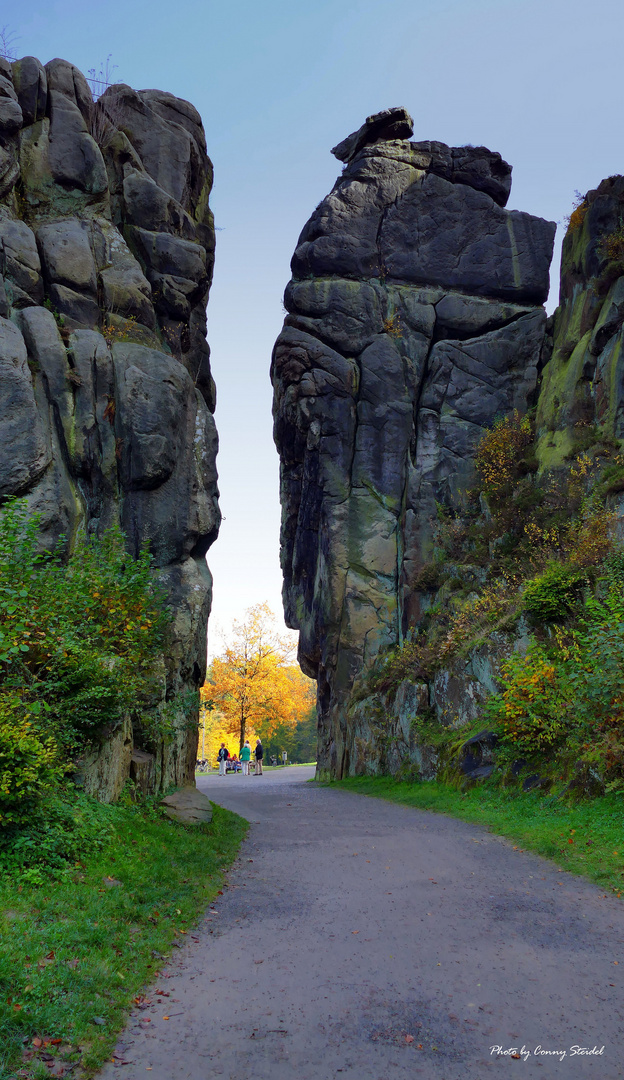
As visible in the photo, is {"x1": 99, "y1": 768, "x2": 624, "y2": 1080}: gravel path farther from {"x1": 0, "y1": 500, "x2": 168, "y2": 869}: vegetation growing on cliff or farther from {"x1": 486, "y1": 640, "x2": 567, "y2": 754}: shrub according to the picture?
{"x1": 486, "y1": 640, "x2": 567, "y2": 754}: shrub

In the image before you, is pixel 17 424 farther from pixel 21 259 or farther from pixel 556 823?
pixel 556 823

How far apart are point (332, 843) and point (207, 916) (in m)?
4.51

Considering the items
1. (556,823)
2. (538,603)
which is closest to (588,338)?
(538,603)

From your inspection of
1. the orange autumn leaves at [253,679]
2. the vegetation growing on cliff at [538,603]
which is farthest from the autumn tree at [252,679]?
the vegetation growing on cliff at [538,603]

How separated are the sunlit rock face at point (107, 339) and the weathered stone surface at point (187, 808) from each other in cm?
133

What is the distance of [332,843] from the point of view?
11.6 metres

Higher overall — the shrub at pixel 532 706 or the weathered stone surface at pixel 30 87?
the weathered stone surface at pixel 30 87

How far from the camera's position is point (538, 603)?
57.1 feet

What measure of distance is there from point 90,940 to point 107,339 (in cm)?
1646

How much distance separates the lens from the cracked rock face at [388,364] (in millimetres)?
30953

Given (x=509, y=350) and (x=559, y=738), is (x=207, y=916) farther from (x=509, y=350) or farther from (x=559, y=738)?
(x=509, y=350)

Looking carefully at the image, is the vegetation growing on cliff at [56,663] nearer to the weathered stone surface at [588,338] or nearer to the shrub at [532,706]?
the shrub at [532,706]

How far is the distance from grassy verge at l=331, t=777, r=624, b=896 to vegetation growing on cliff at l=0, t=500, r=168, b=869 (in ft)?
19.6

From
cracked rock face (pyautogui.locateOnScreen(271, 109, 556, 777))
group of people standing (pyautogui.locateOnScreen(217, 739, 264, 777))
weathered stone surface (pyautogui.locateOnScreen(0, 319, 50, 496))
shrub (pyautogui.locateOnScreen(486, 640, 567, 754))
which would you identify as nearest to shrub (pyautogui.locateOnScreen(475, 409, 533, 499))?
cracked rock face (pyautogui.locateOnScreen(271, 109, 556, 777))
